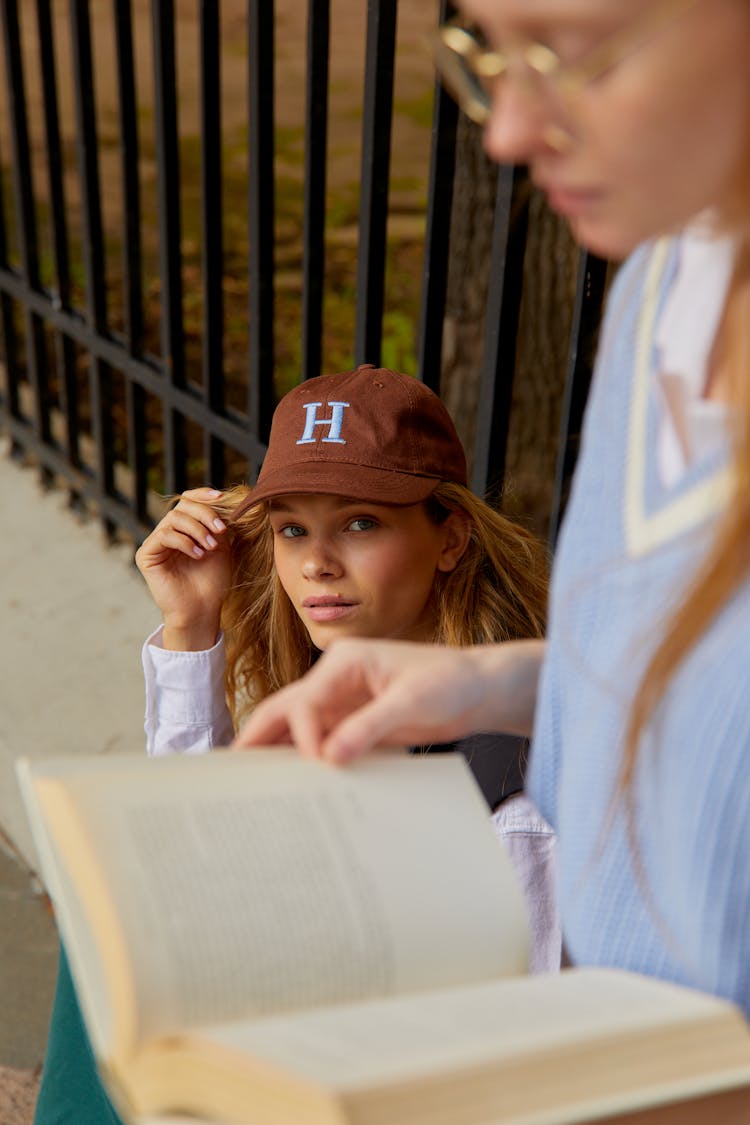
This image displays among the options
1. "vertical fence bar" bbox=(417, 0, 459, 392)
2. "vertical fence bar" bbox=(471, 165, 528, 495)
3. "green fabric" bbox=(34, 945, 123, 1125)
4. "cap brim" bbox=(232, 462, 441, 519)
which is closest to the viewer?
"green fabric" bbox=(34, 945, 123, 1125)

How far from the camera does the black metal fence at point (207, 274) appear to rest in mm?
2451

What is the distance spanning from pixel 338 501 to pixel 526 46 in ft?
3.98

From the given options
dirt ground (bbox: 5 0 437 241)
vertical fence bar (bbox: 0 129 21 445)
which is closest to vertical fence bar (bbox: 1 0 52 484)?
vertical fence bar (bbox: 0 129 21 445)

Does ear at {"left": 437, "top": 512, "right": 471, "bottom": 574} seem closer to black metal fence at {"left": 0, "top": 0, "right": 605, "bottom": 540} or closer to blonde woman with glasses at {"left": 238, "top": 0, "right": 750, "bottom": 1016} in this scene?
black metal fence at {"left": 0, "top": 0, "right": 605, "bottom": 540}

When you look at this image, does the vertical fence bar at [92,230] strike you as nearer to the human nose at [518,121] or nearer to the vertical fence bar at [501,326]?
the vertical fence bar at [501,326]

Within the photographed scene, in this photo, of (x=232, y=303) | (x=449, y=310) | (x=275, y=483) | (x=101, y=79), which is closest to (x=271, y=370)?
(x=449, y=310)

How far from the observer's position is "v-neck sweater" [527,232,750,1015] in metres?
0.95

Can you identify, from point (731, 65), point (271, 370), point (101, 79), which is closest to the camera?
point (731, 65)

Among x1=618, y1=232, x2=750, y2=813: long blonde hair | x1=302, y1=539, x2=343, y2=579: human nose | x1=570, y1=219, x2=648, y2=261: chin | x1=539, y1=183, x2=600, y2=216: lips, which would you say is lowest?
x1=302, y1=539, x2=343, y2=579: human nose

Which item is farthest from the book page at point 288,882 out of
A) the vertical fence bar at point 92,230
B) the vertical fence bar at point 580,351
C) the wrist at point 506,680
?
the vertical fence bar at point 92,230

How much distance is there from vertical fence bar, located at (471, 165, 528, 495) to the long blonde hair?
1317 mm

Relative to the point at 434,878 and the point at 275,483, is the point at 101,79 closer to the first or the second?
the point at 275,483

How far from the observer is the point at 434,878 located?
1.10 metres

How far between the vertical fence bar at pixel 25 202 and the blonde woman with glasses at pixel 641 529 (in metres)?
3.07
